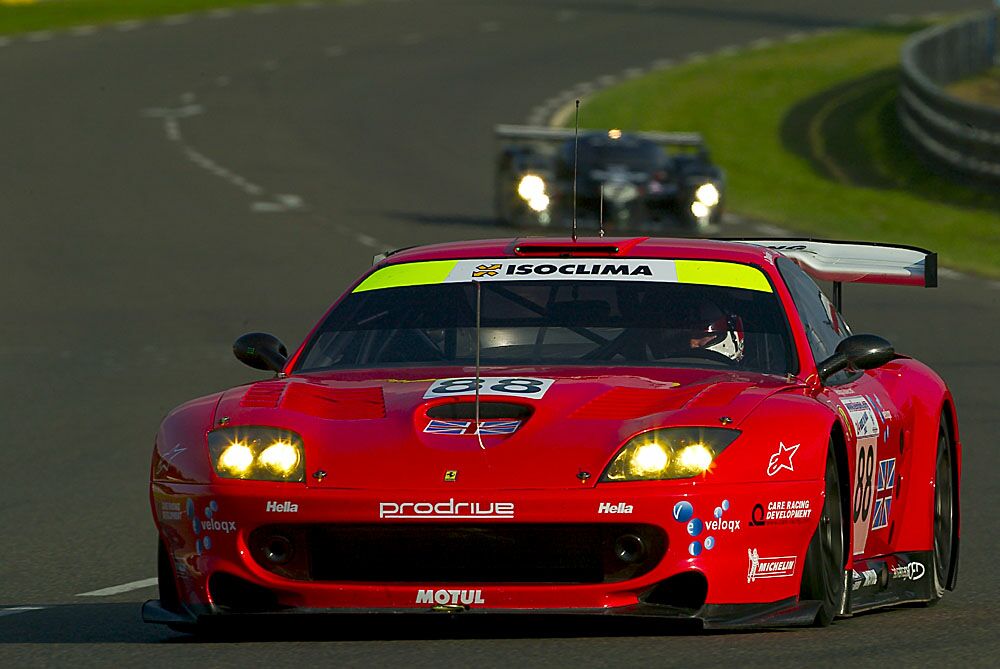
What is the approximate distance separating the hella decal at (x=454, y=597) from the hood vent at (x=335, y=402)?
57 centimetres

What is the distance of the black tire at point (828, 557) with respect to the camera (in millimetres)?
6824

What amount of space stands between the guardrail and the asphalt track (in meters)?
5.80

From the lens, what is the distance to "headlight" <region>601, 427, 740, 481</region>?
21.7ft

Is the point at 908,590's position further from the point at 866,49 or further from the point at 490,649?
the point at 866,49

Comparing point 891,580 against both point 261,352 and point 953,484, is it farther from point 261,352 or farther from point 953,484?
Result: point 261,352

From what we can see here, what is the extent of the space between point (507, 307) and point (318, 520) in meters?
1.54

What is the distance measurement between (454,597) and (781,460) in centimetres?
94

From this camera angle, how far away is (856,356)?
24.7 ft

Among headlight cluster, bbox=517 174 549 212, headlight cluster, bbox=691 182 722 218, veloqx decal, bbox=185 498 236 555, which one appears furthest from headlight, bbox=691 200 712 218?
veloqx decal, bbox=185 498 236 555

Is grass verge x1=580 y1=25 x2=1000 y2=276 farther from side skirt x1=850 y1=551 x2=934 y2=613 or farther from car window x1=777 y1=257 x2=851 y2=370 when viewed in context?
side skirt x1=850 y1=551 x2=934 y2=613

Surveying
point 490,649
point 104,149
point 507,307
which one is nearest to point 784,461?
point 490,649

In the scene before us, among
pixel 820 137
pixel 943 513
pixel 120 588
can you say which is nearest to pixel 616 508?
pixel 943 513

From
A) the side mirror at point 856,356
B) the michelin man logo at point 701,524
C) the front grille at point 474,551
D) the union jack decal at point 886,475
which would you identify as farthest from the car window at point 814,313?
the front grille at point 474,551

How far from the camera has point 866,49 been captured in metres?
49.9
